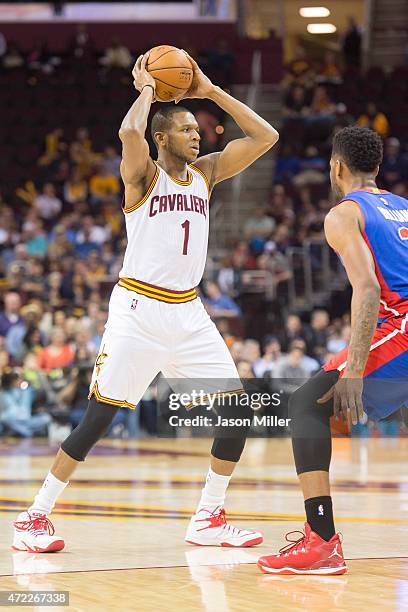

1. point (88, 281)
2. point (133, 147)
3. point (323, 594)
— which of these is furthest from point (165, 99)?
point (88, 281)

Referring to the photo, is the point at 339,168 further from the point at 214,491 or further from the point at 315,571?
the point at 214,491

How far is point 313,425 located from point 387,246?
33.6 inches

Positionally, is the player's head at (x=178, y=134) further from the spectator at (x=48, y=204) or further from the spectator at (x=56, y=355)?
the spectator at (x=48, y=204)

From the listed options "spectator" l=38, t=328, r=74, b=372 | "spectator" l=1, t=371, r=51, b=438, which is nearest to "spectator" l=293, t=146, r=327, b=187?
"spectator" l=38, t=328, r=74, b=372

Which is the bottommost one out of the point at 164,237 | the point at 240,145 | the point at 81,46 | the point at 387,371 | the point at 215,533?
the point at 215,533

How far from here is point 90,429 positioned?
19.1 ft

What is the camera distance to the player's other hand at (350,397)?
476 centimetres

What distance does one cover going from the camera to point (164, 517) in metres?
7.07

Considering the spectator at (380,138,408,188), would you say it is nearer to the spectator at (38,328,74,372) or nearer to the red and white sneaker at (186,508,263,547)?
the spectator at (38,328,74,372)

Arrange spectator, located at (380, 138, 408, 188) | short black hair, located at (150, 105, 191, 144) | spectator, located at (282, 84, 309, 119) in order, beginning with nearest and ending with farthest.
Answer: short black hair, located at (150, 105, 191, 144), spectator, located at (380, 138, 408, 188), spectator, located at (282, 84, 309, 119)

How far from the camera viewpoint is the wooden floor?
454 centimetres


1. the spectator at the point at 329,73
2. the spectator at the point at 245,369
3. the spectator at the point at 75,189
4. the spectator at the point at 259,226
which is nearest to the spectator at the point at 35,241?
the spectator at the point at 75,189

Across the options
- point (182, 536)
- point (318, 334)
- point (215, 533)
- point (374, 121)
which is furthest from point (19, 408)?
point (374, 121)

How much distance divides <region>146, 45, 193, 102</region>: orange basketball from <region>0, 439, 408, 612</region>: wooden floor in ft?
7.95
